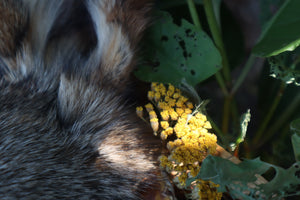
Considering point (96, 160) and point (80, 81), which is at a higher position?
point (80, 81)

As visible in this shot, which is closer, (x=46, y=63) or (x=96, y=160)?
(x=96, y=160)

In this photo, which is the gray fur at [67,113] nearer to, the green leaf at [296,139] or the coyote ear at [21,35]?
the coyote ear at [21,35]

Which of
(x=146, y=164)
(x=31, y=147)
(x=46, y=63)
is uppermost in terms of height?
(x=46, y=63)

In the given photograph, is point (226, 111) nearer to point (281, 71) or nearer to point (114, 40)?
point (281, 71)

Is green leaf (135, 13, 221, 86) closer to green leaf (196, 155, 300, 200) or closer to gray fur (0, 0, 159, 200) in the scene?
gray fur (0, 0, 159, 200)

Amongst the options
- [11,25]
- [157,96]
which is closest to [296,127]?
[157,96]

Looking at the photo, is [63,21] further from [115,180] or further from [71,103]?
[115,180]

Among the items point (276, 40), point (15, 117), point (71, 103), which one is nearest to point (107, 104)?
point (71, 103)
